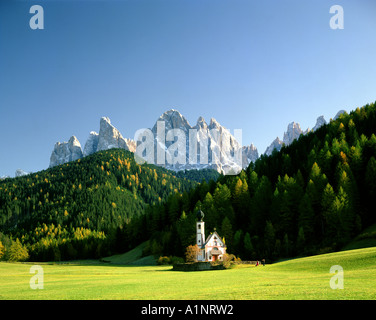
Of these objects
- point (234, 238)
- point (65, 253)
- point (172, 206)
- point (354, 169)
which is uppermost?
point (354, 169)

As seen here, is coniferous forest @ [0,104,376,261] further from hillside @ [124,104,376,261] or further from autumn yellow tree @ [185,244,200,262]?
autumn yellow tree @ [185,244,200,262]

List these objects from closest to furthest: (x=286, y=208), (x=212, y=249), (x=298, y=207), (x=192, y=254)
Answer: (x=192, y=254) → (x=212, y=249) → (x=298, y=207) → (x=286, y=208)

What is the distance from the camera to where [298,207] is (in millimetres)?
77125

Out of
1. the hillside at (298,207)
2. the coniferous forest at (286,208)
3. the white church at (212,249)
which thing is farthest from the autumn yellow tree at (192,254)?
the hillside at (298,207)

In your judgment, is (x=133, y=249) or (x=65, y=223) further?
(x=65, y=223)

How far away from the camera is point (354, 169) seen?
275 ft

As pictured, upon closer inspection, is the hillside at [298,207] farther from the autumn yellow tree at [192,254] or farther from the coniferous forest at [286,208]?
the autumn yellow tree at [192,254]

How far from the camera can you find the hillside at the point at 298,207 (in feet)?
228

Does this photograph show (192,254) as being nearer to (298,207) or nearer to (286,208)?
(286,208)

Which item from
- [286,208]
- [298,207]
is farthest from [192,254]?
[298,207]

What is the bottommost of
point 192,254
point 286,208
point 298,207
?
point 192,254

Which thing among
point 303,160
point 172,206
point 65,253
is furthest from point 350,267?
point 65,253
